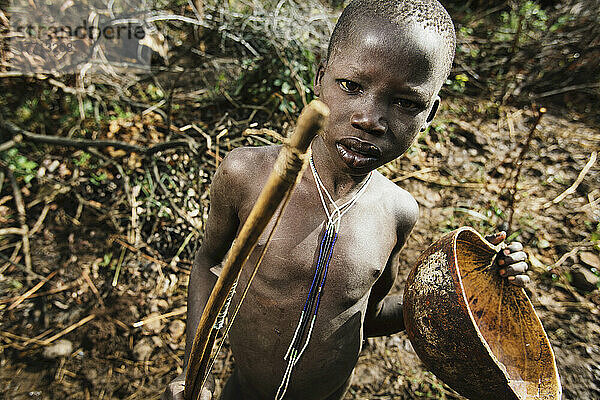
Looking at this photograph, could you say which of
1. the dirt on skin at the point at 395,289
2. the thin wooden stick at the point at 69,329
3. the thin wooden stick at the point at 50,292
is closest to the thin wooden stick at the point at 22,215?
the dirt on skin at the point at 395,289

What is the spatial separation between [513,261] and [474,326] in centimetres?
31

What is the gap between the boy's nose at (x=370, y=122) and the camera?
2.72ft

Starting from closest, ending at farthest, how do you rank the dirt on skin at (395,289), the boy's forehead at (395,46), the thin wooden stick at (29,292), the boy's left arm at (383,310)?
the boy's forehead at (395,46)
the boy's left arm at (383,310)
the dirt on skin at (395,289)
the thin wooden stick at (29,292)

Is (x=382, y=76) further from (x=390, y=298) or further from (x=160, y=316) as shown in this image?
(x=160, y=316)

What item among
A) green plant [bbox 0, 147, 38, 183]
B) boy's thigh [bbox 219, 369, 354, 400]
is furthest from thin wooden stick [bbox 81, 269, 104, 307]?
boy's thigh [bbox 219, 369, 354, 400]

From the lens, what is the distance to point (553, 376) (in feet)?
4.12

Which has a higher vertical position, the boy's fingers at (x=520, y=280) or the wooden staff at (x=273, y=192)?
the wooden staff at (x=273, y=192)

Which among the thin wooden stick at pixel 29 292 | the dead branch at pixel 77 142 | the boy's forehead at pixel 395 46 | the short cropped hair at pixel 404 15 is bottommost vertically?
the thin wooden stick at pixel 29 292

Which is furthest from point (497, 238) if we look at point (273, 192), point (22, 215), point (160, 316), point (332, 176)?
point (22, 215)

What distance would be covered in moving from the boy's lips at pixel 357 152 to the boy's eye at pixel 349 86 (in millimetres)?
102

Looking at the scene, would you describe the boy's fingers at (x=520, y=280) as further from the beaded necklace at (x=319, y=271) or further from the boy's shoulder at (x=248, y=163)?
the boy's shoulder at (x=248, y=163)

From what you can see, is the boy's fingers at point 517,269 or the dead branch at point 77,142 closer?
the boy's fingers at point 517,269

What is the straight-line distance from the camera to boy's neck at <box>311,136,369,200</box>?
1019 mm

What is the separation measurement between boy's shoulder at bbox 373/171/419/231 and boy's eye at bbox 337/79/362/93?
1.08 feet
